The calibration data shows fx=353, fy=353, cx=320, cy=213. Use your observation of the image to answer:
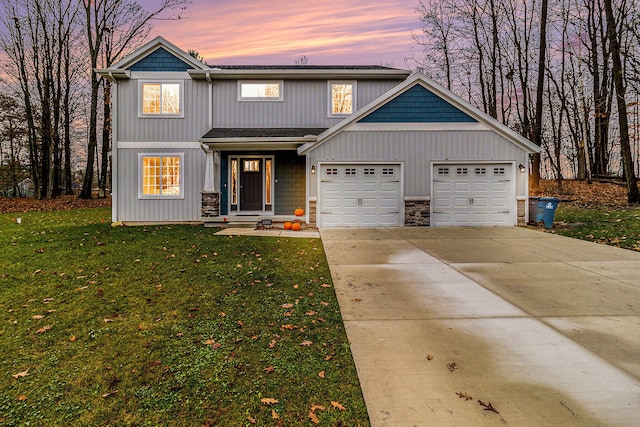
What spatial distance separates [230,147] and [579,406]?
12672 millimetres

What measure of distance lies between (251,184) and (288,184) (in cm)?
157

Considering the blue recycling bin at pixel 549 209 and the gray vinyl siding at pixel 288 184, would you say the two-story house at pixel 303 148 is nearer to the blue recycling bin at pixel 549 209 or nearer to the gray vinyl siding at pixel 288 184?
the gray vinyl siding at pixel 288 184

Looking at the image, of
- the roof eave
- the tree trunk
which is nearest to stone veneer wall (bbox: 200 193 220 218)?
the roof eave

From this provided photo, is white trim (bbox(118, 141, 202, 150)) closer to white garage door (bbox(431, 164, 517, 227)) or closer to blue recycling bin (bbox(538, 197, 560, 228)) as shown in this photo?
white garage door (bbox(431, 164, 517, 227))

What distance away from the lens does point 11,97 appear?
2408 centimetres

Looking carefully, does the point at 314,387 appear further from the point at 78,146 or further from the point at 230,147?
the point at 78,146

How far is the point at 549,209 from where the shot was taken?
38.9 feet

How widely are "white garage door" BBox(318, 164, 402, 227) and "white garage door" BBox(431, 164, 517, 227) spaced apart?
1.49 meters

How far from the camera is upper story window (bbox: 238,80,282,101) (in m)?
14.5

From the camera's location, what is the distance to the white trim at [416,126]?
41.5 feet

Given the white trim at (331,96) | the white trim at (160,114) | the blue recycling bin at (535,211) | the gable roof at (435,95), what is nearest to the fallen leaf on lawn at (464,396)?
the gable roof at (435,95)

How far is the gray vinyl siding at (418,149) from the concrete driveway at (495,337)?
5674 millimetres

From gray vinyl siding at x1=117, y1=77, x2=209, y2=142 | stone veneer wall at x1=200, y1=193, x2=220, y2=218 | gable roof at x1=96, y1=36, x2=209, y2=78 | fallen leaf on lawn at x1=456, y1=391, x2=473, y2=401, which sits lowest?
fallen leaf on lawn at x1=456, y1=391, x2=473, y2=401

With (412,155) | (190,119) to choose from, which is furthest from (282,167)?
(412,155)
